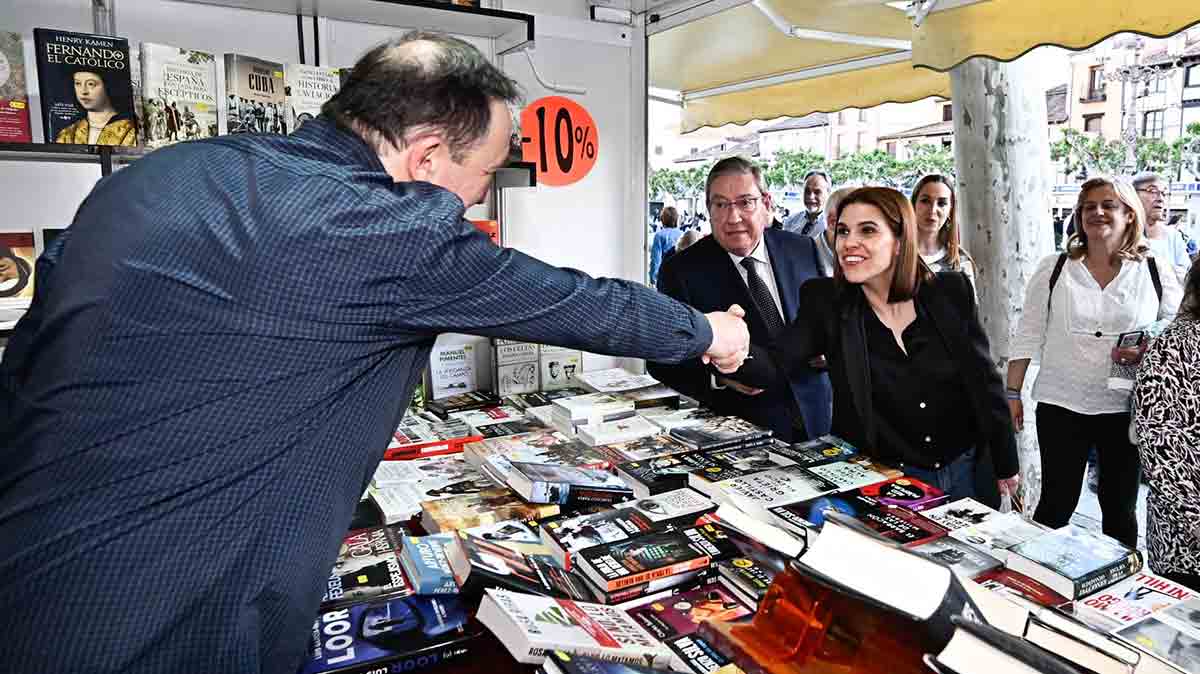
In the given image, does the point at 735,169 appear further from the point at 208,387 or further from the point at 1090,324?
the point at 208,387

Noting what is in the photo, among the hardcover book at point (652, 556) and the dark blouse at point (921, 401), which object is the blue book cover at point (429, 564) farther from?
the dark blouse at point (921, 401)

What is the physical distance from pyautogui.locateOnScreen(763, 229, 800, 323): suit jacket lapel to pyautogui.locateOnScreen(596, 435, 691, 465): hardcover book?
0.94 m

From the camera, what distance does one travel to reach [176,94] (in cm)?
234

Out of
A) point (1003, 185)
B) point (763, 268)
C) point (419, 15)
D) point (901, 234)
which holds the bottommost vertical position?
point (763, 268)

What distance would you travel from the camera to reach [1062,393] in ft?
10.6

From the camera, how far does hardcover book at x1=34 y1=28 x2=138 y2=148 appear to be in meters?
2.15

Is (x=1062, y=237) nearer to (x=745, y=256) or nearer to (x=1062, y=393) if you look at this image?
(x=1062, y=393)

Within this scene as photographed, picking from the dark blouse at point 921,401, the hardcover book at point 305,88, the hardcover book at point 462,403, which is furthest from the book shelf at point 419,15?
the dark blouse at point 921,401

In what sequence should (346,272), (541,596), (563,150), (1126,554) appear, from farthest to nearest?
(563,150)
(1126,554)
(541,596)
(346,272)

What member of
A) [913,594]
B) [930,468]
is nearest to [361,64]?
[913,594]

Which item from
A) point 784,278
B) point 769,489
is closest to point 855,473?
point 769,489

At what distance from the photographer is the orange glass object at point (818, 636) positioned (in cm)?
92

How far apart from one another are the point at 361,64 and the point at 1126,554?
5.35ft

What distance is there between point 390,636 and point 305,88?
1.93 metres
